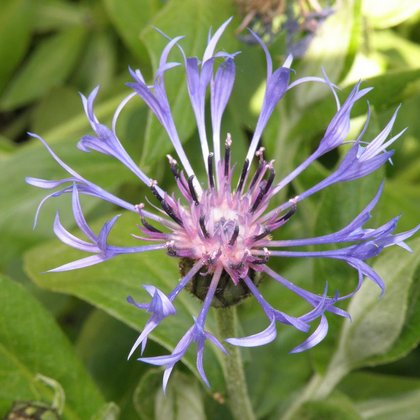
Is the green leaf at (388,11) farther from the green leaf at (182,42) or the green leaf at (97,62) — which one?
the green leaf at (97,62)

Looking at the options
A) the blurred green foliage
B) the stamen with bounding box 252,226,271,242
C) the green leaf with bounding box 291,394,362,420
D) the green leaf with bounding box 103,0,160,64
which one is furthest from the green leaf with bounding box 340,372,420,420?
the green leaf with bounding box 103,0,160,64

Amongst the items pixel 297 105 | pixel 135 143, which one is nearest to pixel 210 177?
pixel 297 105

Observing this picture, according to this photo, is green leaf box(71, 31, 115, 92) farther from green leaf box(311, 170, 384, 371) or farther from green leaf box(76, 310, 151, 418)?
green leaf box(311, 170, 384, 371)

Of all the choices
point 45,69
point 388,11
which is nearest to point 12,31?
point 45,69

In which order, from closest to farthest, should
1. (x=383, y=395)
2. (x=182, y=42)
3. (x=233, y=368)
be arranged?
(x=233, y=368)
(x=182, y=42)
(x=383, y=395)

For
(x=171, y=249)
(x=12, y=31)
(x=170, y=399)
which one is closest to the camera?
(x=171, y=249)

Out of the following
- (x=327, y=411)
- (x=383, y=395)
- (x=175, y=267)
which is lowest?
(x=383, y=395)

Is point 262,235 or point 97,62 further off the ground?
point 262,235

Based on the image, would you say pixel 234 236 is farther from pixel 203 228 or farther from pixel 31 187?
pixel 31 187
